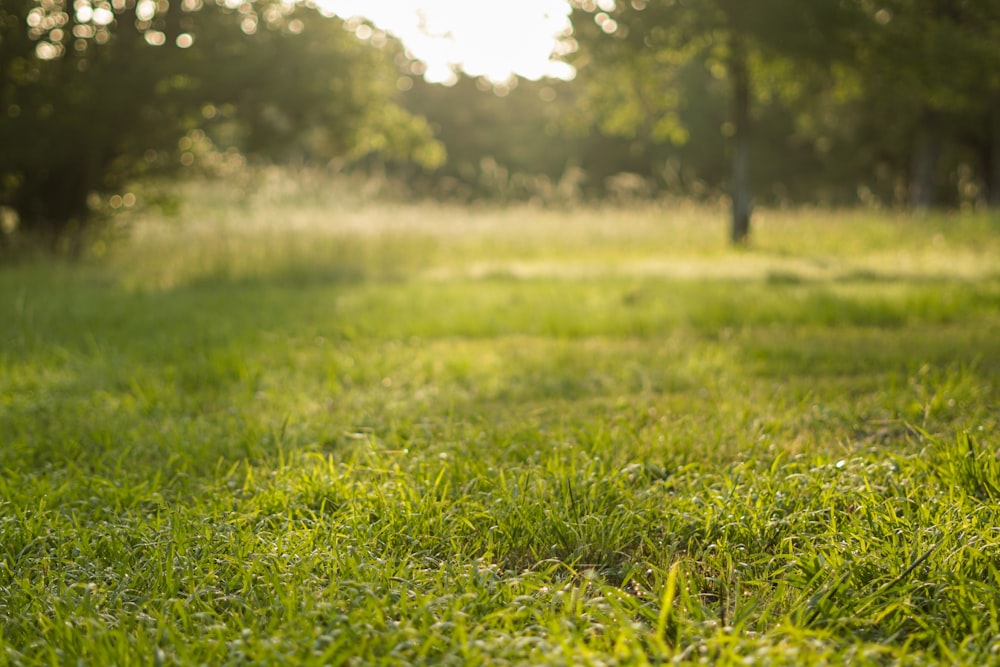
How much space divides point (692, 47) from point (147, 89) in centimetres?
885

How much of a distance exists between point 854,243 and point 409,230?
7.91m

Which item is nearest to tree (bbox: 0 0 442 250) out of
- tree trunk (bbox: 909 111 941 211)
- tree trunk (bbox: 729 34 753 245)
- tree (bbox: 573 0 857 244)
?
tree (bbox: 573 0 857 244)

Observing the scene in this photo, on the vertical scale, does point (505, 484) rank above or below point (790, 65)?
below

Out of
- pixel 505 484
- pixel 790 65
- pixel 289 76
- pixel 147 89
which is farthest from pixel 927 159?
pixel 505 484

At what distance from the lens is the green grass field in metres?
1.96

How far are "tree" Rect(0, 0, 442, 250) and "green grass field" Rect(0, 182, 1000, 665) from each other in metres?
4.51

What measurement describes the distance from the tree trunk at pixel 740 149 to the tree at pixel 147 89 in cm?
661

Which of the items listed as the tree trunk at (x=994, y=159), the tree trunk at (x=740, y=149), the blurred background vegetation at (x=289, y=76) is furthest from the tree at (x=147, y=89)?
the tree trunk at (x=994, y=159)

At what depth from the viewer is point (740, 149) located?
51.3 ft

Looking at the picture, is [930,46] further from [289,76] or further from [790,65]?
[289,76]

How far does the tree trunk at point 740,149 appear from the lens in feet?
49.7

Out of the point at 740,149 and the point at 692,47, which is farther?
the point at 740,149

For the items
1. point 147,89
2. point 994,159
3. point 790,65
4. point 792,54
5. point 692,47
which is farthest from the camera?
point 994,159

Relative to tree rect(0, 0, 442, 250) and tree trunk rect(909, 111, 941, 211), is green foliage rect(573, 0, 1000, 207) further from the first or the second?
tree rect(0, 0, 442, 250)
